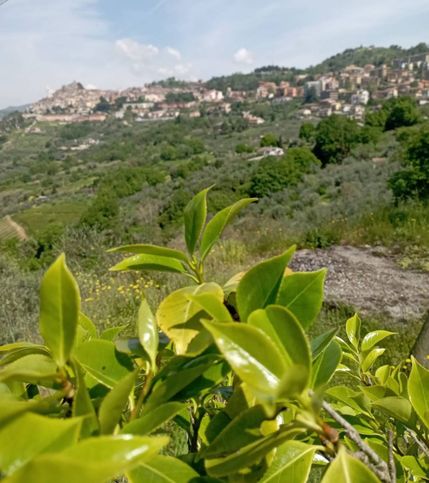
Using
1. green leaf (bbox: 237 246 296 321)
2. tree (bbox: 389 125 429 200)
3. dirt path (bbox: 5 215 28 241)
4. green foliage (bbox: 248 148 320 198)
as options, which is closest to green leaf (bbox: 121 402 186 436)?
green leaf (bbox: 237 246 296 321)

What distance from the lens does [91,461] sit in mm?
217

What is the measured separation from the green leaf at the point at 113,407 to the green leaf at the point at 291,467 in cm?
16

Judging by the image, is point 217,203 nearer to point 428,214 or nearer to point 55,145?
point 428,214

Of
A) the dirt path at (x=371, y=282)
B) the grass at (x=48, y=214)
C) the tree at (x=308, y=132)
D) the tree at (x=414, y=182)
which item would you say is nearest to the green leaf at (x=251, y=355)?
the dirt path at (x=371, y=282)

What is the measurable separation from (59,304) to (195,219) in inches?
9.7

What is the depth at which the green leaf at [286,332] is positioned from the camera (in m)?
0.36

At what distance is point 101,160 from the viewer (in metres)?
62.1

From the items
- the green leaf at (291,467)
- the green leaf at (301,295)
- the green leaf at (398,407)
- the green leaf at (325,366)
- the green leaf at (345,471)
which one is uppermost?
the green leaf at (301,295)

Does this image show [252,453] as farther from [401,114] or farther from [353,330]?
[401,114]

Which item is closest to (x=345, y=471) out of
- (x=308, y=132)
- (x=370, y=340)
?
(x=370, y=340)

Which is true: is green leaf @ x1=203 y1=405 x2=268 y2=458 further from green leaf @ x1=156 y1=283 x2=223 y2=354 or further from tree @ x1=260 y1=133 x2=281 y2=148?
tree @ x1=260 y1=133 x2=281 y2=148

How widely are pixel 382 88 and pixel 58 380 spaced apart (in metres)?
75.9

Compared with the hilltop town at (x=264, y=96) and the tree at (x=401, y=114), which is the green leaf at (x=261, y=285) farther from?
the hilltop town at (x=264, y=96)

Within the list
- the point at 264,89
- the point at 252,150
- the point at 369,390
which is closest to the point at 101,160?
the point at 252,150
